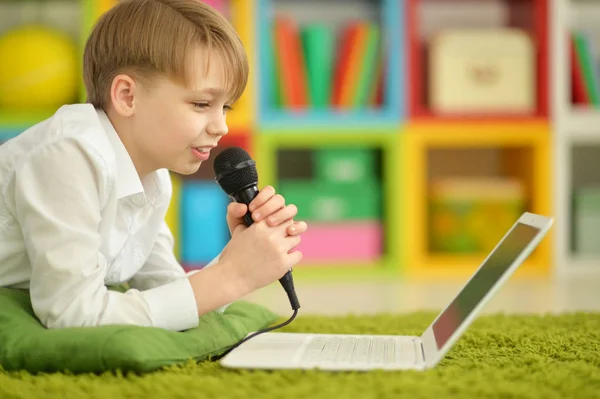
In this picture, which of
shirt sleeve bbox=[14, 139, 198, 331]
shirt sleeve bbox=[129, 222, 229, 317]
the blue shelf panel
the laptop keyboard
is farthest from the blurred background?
shirt sleeve bbox=[14, 139, 198, 331]

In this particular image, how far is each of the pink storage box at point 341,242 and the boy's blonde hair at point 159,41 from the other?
1.58m

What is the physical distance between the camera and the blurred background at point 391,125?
2703mm

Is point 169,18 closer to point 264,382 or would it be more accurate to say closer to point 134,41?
point 134,41

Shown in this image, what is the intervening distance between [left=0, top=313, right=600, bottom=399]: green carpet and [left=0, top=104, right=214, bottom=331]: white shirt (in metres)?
0.10

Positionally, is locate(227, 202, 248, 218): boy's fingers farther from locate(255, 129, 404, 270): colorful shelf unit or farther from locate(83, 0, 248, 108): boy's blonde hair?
locate(255, 129, 404, 270): colorful shelf unit

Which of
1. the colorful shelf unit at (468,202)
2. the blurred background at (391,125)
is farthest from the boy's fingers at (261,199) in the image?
the colorful shelf unit at (468,202)

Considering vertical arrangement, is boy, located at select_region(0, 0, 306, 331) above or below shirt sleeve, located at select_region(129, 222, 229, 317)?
above

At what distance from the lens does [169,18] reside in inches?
44.6

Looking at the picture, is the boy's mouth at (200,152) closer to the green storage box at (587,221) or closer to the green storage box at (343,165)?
the green storage box at (343,165)

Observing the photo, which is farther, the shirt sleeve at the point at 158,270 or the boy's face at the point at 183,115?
the shirt sleeve at the point at 158,270

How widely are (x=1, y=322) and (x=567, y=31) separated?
233 cm

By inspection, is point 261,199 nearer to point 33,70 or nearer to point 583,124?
point 33,70

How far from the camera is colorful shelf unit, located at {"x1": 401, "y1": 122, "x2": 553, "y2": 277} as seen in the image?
9.04ft

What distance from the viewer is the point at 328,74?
9.27 feet
